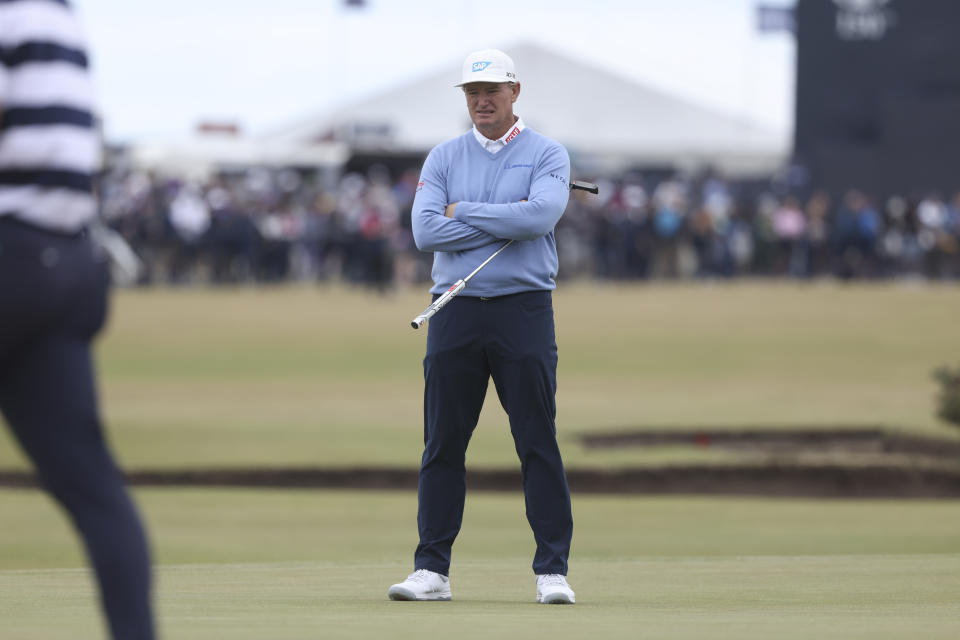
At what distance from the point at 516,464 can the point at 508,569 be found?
639 cm

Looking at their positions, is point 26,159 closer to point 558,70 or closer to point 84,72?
point 84,72

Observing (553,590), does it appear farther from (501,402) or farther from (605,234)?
(605,234)

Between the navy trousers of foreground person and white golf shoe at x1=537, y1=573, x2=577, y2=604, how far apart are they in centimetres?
5

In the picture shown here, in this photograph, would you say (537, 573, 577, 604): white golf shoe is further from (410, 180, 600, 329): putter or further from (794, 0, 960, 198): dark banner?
(794, 0, 960, 198): dark banner

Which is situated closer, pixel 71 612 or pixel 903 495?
pixel 71 612

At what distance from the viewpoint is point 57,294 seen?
3570mm

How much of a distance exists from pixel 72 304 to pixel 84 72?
1.82 feet

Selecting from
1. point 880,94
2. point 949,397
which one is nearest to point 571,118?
point 880,94

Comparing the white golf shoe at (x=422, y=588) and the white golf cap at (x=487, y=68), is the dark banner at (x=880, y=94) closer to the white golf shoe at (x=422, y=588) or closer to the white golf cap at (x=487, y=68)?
the white golf cap at (x=487, y=68)

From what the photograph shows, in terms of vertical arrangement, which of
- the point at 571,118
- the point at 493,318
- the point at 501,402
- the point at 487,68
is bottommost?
the point at 501,402

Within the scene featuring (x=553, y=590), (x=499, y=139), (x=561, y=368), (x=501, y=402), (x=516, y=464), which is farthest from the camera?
(x=561, y=368)

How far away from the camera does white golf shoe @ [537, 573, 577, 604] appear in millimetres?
5855

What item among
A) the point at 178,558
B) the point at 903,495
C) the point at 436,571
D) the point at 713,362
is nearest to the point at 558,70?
the point at 713,362

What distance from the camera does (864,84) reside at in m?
31.2
